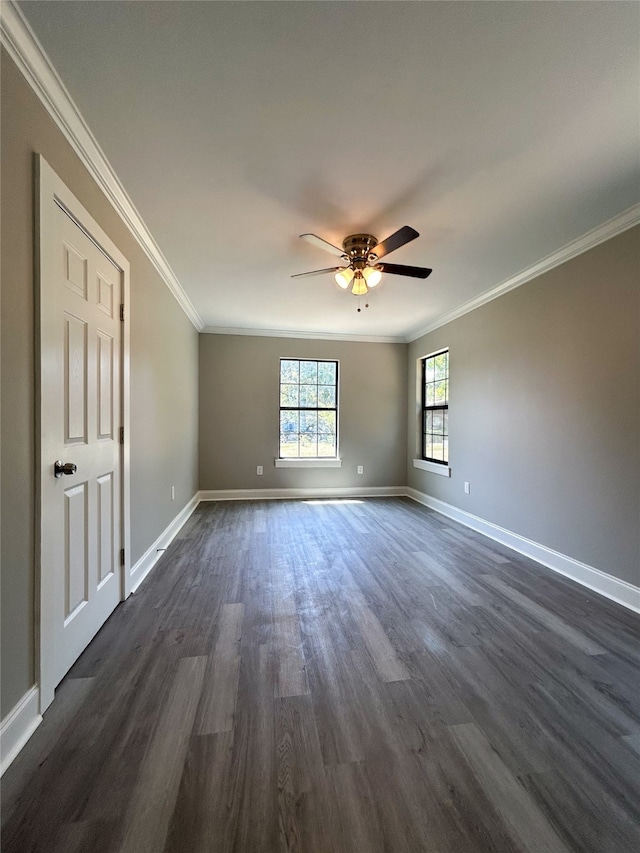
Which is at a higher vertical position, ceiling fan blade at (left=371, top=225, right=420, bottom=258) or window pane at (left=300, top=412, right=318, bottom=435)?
ceiling fan blade at (left=371, top=225, right=420, bottom=258)

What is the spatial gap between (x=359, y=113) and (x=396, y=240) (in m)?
0.72

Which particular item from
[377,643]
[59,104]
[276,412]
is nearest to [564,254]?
[377,643]

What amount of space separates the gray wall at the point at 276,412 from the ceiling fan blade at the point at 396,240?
2.89 meters

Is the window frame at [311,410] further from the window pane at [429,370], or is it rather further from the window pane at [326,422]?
the window pane at [429,370]

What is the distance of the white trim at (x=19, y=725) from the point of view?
1.08 m

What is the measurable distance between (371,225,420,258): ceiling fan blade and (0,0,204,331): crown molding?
153 cm

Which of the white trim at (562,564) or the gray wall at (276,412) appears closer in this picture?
the white trim at (562,564)

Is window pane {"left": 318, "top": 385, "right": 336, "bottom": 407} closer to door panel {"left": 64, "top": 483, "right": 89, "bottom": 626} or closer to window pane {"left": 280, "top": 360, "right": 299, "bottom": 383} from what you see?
window pane {"left": 280, "top": 360, "right": 299, "bottom": 383}

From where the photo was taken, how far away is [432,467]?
14.8 feet

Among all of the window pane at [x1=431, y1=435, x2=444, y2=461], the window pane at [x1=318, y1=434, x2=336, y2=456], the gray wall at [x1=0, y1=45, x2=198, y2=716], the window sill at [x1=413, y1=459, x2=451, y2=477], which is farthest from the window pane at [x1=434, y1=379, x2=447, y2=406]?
the gray wall at [x1=0, y1=45, x2=198, y2=716]

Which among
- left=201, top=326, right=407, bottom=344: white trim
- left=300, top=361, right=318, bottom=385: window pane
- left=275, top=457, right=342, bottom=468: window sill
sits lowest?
left=275, top=457, right=342, bottom=468: window sill

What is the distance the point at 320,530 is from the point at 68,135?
3.30 meters

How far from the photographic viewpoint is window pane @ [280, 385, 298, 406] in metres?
5.08

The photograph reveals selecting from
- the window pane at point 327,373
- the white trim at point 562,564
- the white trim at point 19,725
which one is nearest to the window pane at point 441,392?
the white trim at point 562,564
